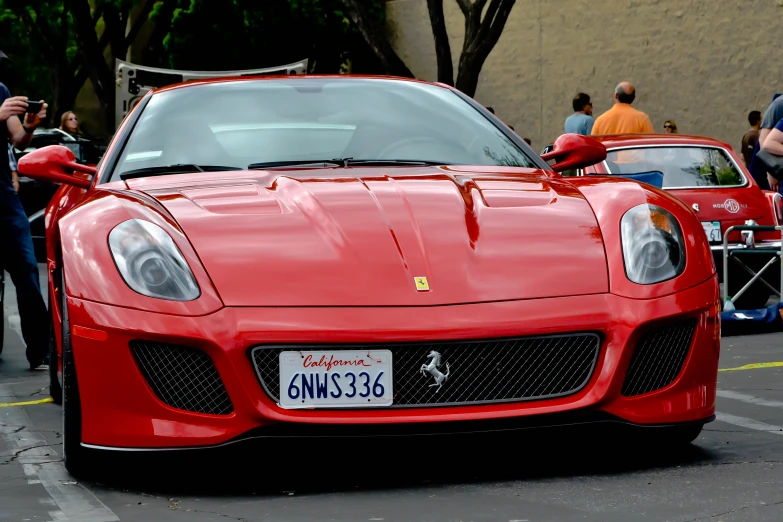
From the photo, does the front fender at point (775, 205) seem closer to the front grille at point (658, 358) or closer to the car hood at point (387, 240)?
the car hood at point (387, 240)

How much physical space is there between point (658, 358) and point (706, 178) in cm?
822

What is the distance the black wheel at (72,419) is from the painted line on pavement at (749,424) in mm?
2360

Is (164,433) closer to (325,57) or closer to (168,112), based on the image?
(168,112)

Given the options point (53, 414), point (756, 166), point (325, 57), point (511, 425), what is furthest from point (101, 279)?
point (325, 57)

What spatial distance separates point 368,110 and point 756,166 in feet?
31.9

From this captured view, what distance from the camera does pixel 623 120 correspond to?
1523 cm

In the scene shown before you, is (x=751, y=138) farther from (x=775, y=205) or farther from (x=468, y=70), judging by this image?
(x=775, y=205)

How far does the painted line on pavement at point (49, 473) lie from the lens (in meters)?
4.10

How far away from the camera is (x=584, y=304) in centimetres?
428

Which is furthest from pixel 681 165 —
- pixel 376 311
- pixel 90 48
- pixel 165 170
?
pixel 90 48

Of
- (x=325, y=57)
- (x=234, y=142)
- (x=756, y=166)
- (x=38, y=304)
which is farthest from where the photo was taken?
(x=325, y=57)

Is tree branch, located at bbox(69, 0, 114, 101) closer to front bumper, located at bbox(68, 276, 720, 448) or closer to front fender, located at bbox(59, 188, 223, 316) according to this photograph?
front fender, located at bbox(59, 188, 223, 316)

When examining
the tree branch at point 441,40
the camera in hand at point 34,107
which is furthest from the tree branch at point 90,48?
the camera in hand at point 34,107

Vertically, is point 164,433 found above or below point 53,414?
above
